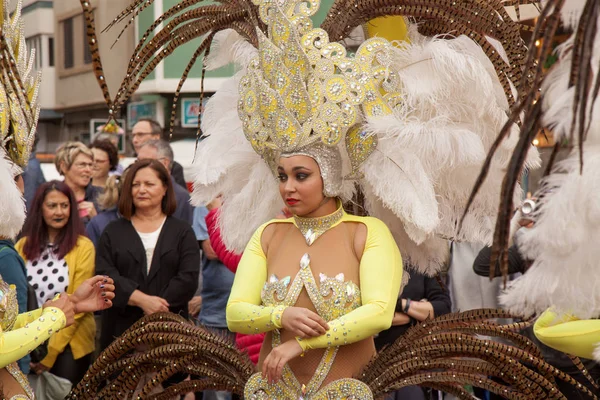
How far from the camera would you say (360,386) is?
366 cm

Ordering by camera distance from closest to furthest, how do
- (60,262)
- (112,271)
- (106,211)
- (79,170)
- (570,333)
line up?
(570,333)
(112,271)
(60,262)
(106,211)
(79,170)

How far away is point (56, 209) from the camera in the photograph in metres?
5.74

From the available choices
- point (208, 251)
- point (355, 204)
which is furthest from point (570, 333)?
point (208, 251)

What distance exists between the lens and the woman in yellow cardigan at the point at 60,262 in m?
5.62

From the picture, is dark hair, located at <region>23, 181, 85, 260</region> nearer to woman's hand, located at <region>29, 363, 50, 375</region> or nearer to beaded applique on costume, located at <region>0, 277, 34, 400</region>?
woman's hand, located at <region>29, 363, 50, 375</region>

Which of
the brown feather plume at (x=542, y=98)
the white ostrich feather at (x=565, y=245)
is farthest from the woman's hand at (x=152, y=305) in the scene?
the brown feather plume at (x=542, y=98)

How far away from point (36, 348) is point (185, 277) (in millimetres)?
909

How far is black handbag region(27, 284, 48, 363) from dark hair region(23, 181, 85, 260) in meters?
0.44

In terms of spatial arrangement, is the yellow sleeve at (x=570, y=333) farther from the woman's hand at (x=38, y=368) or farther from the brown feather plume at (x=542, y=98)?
the woman's hand at (x=38, y=368)

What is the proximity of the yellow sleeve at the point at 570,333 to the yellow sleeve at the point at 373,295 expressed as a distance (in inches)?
23.9

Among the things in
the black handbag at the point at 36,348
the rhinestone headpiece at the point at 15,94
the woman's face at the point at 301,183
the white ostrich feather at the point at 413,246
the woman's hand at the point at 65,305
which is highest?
the rhinestone headpiece at the point at 15,94

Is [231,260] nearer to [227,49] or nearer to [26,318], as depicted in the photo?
[227,49]

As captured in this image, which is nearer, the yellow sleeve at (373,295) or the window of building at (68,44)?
the yellow sleeve at (373,295)

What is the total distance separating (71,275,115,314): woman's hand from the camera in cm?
418
